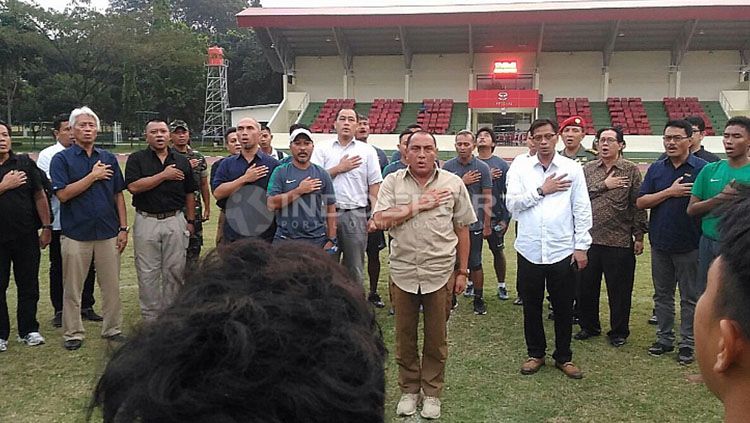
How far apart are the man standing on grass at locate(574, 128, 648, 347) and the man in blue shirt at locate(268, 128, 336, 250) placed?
2.30 m

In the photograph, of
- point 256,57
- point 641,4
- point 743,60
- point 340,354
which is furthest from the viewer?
point 256,57

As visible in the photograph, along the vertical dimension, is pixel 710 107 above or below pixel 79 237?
above

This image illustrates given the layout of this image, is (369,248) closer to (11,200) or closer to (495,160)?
(495,160)

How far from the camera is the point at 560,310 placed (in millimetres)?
4316

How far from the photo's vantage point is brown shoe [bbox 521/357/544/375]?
14.0ft

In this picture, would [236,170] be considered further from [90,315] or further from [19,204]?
[90,315]

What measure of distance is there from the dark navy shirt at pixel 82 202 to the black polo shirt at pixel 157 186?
0.20 m

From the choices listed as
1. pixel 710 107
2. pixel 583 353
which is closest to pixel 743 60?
pixel 710 107

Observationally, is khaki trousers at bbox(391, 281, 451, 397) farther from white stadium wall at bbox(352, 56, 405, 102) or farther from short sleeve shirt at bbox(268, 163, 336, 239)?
white stadium wall at bbox(352, 56, 405, 102)

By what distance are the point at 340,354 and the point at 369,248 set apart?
18.3 feet

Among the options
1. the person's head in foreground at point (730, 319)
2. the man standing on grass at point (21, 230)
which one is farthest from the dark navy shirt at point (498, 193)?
the person's head in foreground at point (730, 319)

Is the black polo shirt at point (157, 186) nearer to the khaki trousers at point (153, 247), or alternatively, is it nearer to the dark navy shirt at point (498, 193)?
the khaki trousers at point (153, 247)

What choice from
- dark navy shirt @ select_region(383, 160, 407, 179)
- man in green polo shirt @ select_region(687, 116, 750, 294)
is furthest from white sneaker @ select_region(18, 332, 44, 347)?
man in green polo shirt @ select_region(687, 116, 750, 294)

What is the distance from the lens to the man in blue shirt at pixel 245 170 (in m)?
5.12
